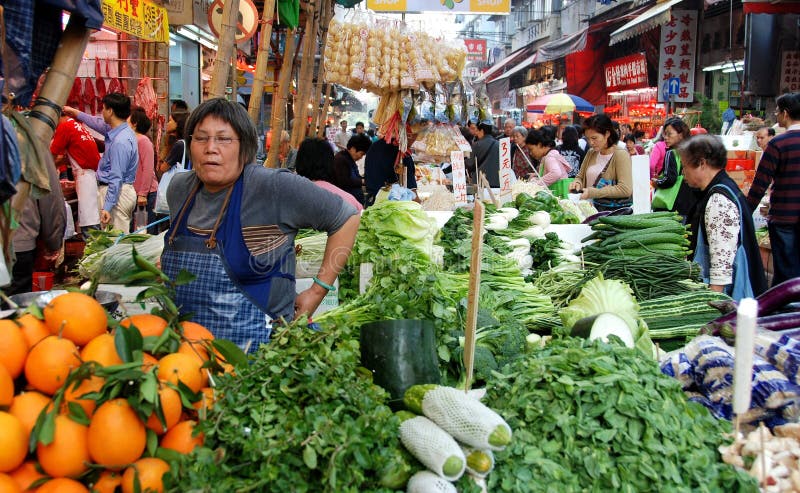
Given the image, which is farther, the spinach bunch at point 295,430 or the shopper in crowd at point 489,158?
the shopper in crowd at point 489,158

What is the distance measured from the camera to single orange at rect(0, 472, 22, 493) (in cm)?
149

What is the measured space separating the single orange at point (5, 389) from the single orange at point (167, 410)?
331mm

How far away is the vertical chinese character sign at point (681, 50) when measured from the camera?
52.0ft

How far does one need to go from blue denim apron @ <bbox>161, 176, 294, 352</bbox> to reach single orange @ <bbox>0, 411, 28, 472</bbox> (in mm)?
916

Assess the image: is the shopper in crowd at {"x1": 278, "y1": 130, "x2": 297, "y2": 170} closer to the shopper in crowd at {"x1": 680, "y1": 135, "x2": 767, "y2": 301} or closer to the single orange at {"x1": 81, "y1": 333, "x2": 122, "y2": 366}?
the shopper in crowd at {"x1": 680, "y1": 135, "x2": 767, "y2": 301}

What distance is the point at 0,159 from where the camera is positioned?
5.75 ft

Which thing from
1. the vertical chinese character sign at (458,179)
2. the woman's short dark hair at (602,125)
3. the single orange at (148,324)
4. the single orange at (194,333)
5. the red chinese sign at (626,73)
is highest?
the red chinese sign at (626,73)

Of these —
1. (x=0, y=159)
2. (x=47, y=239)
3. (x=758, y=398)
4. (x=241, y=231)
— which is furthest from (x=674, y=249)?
(x=47, y=239)

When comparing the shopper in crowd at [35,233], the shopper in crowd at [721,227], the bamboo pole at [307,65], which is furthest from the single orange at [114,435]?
the bamboo pole at [307,65]

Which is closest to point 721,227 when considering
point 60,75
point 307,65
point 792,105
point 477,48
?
point 792,105

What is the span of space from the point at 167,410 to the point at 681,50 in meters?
16.9

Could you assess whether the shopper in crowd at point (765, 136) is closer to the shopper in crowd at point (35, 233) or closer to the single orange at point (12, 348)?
the shopper in crowd at point (35, 233)

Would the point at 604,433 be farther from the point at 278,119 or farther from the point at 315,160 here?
the point at 278,119

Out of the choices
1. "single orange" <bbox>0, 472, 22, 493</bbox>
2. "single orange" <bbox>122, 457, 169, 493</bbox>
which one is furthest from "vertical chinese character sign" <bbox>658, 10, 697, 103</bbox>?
"single orange" <bbox>0, 472, 22, 493</bbox>
